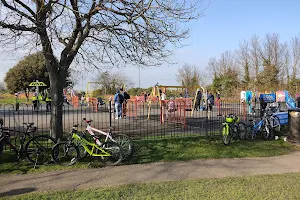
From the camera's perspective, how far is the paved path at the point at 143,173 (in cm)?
516

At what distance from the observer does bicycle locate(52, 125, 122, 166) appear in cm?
655

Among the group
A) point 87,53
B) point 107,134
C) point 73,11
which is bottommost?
point 107,134

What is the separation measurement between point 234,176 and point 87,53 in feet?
19.1

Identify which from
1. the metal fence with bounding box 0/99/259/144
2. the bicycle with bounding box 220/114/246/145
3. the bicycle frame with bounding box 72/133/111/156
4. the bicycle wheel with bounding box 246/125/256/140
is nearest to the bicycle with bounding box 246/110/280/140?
the bicycle wheel with bounding box 246/125/256/140

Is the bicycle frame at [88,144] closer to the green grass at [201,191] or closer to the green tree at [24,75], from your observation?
the green grass at [201,191]

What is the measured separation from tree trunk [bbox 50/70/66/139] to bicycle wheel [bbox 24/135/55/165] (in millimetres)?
1262

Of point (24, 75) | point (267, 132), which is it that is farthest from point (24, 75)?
point (267, 132)

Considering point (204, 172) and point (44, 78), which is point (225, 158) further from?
point (44, 78)

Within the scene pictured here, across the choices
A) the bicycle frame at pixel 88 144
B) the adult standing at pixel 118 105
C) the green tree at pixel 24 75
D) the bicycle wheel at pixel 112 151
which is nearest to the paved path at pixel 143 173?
the bicycle wheel at pixel 112 151

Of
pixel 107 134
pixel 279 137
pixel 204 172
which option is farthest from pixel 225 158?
pixel 279 137

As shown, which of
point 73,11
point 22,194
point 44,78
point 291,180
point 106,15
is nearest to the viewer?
point 22,194

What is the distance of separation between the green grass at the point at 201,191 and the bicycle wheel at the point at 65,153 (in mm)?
1862

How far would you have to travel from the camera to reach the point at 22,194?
468 centimetres

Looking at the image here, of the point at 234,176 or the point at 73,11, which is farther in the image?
the point at 73,11
